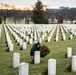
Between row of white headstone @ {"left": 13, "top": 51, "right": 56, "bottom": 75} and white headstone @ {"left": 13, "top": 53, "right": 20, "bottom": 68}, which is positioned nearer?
row of white headstone @ {"left": 13, "top": 51, "right": 56, "bottom": 75}

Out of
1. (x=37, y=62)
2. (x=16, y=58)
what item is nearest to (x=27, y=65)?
(x=16, y=58)

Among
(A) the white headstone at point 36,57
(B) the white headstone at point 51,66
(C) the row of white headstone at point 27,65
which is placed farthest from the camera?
(A) the white headstone at point 36,57

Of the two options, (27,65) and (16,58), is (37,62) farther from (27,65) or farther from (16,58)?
(27,65)

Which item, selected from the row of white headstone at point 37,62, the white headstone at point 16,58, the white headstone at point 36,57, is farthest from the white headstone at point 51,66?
the white headstone at point 36,57

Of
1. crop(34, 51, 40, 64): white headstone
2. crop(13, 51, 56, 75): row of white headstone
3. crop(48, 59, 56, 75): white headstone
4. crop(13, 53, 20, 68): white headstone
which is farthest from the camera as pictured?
crop(34, 51, 40, 64): white headstone

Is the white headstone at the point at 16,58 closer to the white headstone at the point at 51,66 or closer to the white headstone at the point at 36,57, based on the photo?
the white headstone at the point at 36,57

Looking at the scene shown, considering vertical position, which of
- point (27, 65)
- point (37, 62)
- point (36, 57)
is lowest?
point (37, 62)

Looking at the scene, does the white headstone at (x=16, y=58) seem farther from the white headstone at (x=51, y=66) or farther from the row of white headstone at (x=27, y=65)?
the white headstone at (x=51, y=66)

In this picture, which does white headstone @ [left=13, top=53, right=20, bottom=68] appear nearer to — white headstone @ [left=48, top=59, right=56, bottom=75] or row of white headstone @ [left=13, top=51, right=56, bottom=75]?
row of white headstone @ [left=13, top=51, right=56, bottom=75]

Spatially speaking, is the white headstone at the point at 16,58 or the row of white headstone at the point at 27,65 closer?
the row of white headstone at the point at 27,65

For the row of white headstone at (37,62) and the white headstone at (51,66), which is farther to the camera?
the white headstone at (51,66)

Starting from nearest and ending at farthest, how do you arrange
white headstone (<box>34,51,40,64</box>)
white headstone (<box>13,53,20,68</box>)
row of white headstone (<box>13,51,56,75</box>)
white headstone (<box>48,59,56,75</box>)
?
row of white headstone (<box>13,51,56,75</box>) → white headstone (<box>48,59,56,75</box>) → white headstone (<box>13,53,20,68</box>) → white headstone (<box>34,51,40,64</box>)

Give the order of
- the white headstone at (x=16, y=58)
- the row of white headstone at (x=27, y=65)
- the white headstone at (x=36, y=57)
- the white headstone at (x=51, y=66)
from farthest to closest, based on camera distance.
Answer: the white headstone at (x=36, y=57) < the white headstone at (x=16, y=58) < the white headstone at (x=51, y=66) < the row of white headstone at (x=27, y=65)

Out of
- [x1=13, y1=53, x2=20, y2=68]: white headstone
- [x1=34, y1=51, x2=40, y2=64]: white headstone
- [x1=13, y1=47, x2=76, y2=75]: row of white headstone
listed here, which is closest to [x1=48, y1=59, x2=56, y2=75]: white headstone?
[x1=13, y1=47, x2=76, y2=75]: row of white headstone
